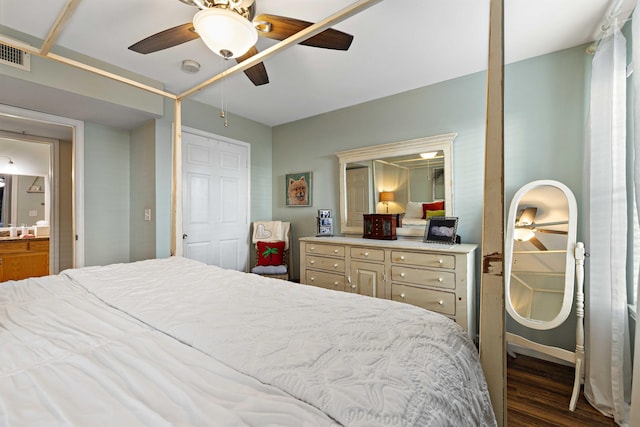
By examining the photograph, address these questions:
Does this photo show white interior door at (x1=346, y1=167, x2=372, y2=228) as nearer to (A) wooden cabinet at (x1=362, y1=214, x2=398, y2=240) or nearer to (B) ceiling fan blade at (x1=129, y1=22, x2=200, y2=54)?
(A) wooden cabinet at (x1=362, y1=214, x2=398, y2=240)

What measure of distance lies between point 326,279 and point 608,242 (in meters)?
2.15

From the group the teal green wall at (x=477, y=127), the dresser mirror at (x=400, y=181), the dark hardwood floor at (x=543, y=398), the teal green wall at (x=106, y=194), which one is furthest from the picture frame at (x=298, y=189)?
the dark hardwood floor at (x=543, y=398)

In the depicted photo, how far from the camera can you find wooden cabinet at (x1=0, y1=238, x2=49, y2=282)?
3377 mm

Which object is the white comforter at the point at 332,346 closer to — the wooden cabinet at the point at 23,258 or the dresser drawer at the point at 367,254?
the dresser drawer at the point at 367,254

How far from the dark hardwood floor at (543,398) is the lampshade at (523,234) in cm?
99

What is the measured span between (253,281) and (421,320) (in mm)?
902

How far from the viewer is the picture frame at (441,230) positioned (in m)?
2.56

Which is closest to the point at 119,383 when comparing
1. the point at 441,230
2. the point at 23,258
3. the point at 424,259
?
the point at 424,259

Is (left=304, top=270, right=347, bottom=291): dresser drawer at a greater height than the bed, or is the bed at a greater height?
the bed

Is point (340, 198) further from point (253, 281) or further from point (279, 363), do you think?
point (279, 363)

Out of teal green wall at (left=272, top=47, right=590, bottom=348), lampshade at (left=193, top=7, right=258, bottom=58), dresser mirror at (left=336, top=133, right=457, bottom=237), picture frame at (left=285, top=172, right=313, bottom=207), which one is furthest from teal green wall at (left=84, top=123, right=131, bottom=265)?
dresser mirror at (left=336, top=133, right=457, bottom=237)

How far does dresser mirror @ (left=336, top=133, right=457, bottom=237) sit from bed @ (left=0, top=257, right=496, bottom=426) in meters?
1.87

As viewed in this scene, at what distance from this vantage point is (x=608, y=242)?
1.69 meters

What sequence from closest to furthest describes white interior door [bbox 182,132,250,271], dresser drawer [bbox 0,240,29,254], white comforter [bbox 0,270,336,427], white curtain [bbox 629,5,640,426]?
white comforter [bbox 0,270,336,427] < white curtain [bbox 629,5,640,426] < white interior door [bbox 182,132,250,271] < dresser drawer [bbox 0,240,29,254]
